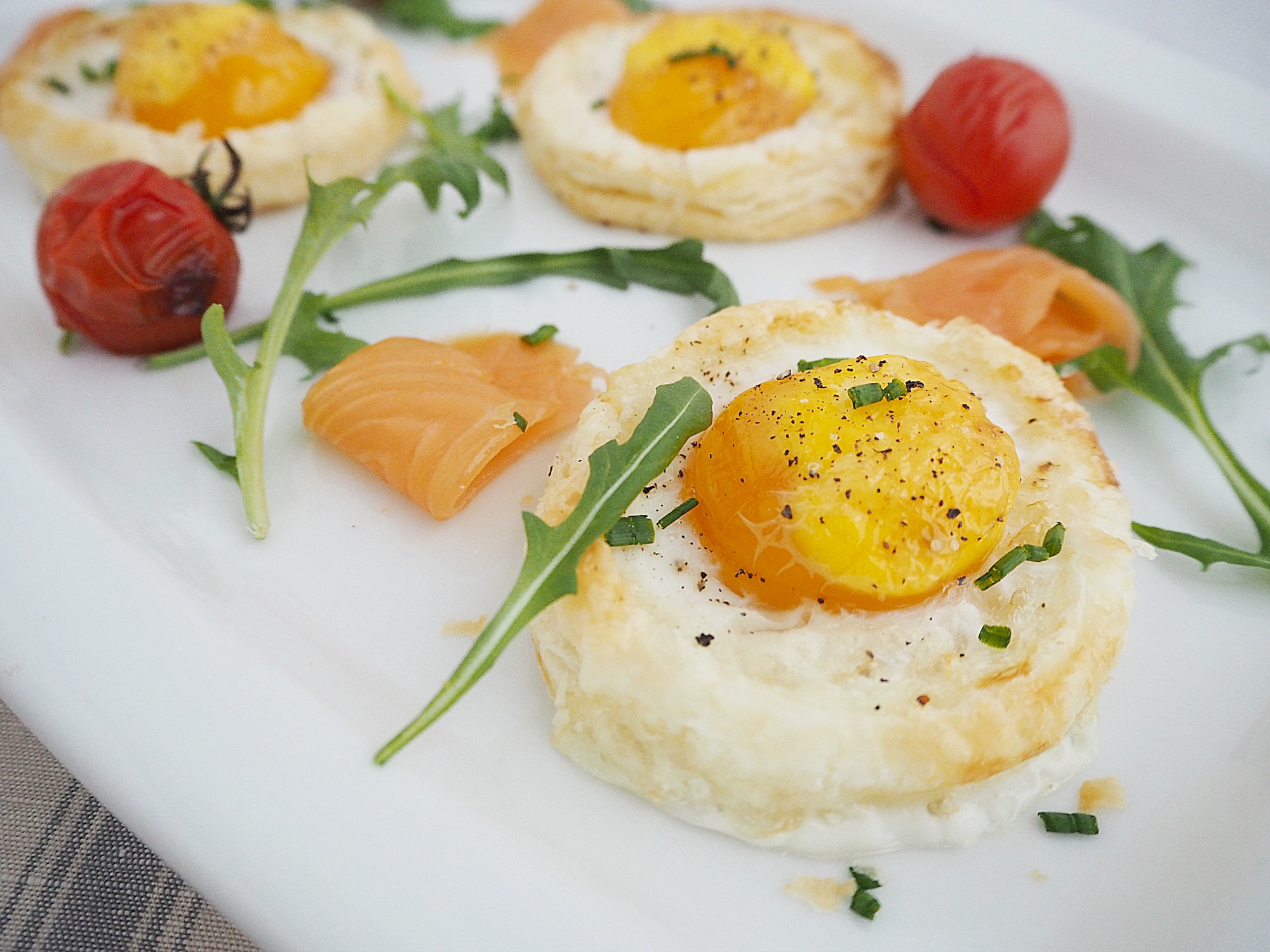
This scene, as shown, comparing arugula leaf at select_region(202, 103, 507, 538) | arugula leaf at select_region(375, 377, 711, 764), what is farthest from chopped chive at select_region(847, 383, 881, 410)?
arugula leaf at select_region(202, 103, 507, 538)

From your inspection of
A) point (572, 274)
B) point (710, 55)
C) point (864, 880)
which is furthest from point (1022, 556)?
point (710, 55)

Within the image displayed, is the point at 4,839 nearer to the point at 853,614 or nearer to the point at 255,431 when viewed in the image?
the point at 255,431

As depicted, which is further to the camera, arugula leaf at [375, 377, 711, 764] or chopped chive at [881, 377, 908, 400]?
chopped chive at [881, 377, 908, 400]

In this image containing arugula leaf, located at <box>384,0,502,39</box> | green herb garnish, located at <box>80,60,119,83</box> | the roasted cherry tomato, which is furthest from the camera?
arugula leaf, located at <box>384,0,502,39</box>

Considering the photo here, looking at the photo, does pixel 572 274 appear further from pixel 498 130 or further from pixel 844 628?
pixel 844 628

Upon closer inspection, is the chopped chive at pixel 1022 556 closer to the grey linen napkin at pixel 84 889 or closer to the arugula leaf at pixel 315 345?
the grey linen napkin at pixel 84 889

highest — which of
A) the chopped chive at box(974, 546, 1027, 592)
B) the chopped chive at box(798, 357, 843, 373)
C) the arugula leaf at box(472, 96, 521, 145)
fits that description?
the chopped chive at box(798, 357, 843, 373)

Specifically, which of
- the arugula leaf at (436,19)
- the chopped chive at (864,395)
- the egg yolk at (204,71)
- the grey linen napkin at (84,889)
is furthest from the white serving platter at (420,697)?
the arugula leaf at (436,19)

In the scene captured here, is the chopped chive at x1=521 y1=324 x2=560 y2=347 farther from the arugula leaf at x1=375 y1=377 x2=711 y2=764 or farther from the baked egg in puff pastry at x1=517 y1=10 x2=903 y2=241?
the arugula leaf at x1=375 y1=377 x2=711 y2=764
